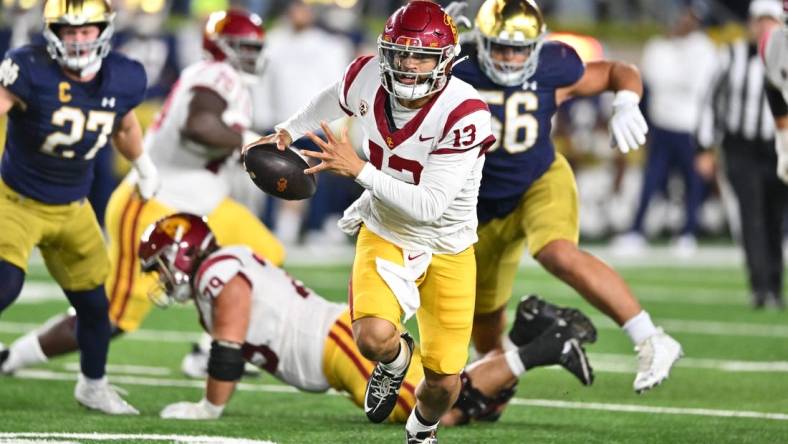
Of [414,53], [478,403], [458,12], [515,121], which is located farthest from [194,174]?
[414,53]

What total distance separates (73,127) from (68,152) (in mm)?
102

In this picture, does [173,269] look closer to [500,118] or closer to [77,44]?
[77,44]

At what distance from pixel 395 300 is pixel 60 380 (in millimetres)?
2305

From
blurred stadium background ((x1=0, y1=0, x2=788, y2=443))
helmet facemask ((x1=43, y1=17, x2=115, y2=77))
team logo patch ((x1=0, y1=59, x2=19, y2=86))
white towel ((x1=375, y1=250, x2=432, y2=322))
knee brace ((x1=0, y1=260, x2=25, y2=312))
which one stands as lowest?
blurred stadium background ((x1=0, y1=0, x2=788, y2=443))

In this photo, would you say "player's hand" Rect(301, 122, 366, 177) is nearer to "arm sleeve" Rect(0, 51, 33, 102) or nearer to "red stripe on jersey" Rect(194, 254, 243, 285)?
"red stripe on jersey" Rect(194, 254, 243, 285)

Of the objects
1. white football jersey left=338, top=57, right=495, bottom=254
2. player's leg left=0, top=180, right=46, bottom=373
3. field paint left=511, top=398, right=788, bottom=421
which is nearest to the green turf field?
field paint left=511, top=398, right=788, bottom=421

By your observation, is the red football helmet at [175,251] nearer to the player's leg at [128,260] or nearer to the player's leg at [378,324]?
the player's leg at [128,260]

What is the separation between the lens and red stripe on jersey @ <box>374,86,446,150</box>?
4.45m

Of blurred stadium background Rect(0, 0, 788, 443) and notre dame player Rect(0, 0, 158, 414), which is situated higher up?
notre dame player Rect(0, 0, 158, 414)

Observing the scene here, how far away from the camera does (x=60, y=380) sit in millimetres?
6227

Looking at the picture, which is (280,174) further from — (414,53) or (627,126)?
(627,126)

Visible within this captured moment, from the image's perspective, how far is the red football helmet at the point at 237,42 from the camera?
6.82 meters

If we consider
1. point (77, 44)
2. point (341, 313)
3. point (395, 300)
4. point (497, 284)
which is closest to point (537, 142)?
point (497, 284)

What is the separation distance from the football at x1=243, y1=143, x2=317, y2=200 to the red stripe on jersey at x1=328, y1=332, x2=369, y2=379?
3.06 feet
